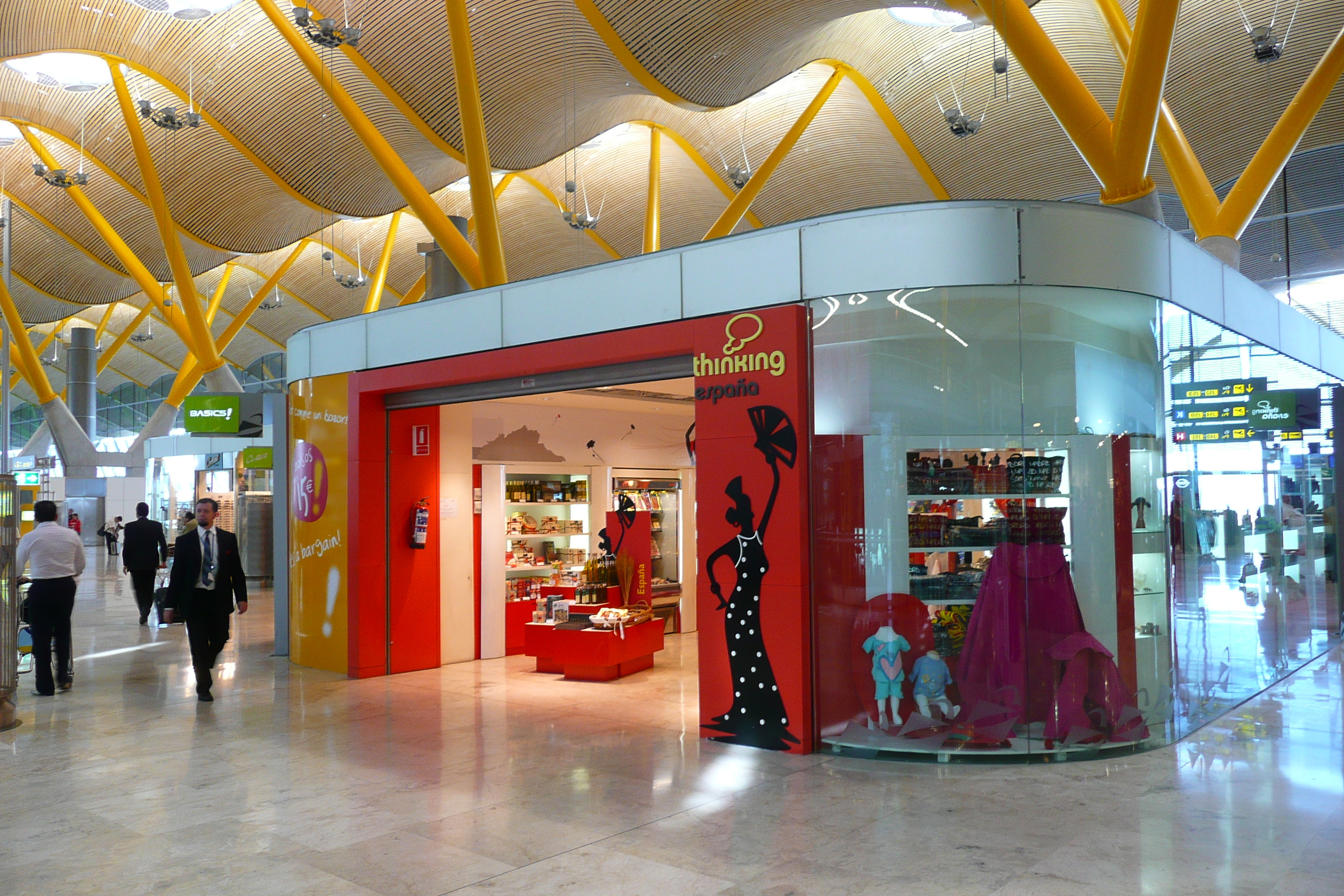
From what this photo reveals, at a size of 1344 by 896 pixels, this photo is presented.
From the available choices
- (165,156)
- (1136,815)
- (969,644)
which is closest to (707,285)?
(969,644)

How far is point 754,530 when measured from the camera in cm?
664

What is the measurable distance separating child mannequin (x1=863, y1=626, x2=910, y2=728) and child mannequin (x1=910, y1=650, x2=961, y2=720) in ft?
0.33

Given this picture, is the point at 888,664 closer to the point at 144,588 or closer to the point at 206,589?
the point at 206,589

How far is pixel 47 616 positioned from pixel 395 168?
22.9 feet

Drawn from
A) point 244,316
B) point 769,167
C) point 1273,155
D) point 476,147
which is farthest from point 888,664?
point 244,316

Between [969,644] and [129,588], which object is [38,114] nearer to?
[129,588]

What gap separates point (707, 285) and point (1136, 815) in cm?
419

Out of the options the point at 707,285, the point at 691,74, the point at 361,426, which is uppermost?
the point at 691,74

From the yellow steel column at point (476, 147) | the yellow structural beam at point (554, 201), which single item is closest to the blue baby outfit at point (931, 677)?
the yellow steel column at point (476, 147)

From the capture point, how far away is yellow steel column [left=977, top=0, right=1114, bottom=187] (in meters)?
8.73

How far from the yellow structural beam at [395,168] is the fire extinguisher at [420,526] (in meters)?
3.52

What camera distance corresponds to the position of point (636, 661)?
9.77 meters

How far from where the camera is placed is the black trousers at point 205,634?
838cm

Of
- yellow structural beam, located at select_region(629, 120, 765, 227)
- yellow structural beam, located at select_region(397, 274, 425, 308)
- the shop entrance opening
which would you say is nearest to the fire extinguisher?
the shop entrance opening
